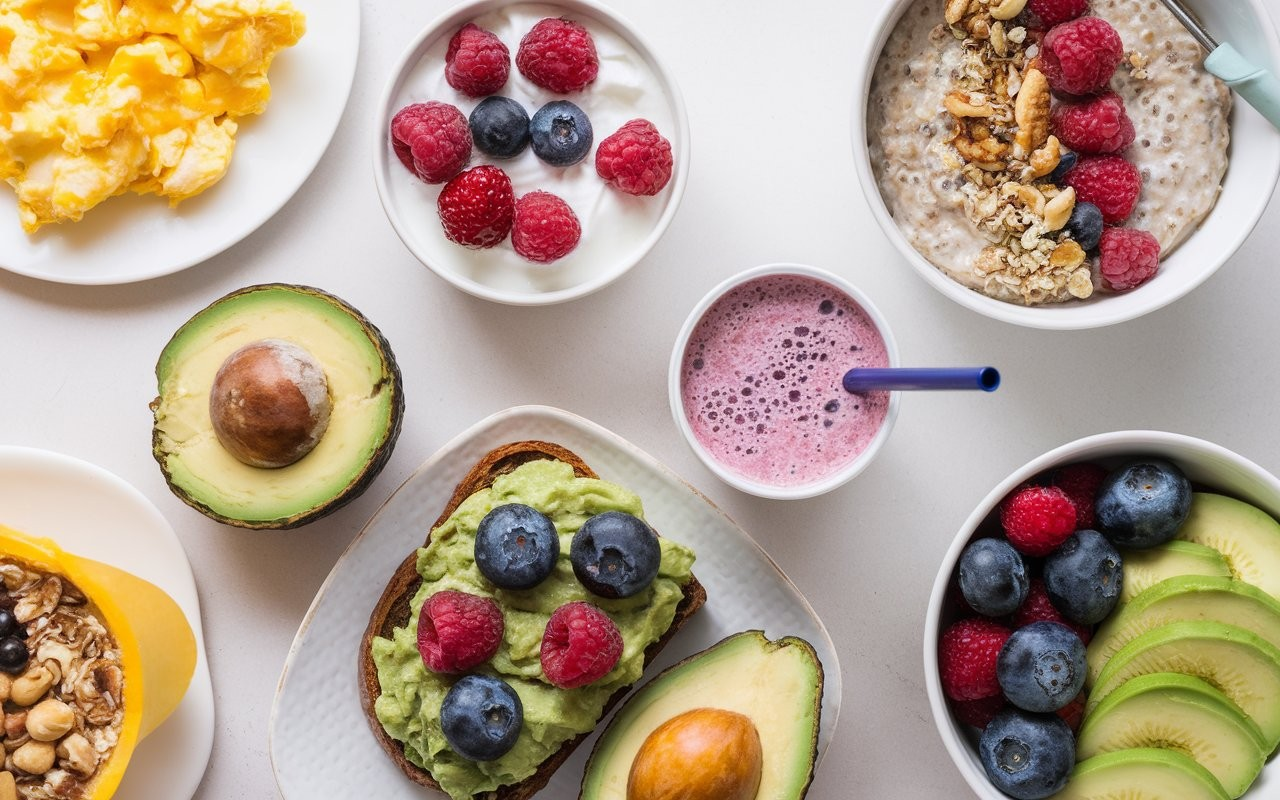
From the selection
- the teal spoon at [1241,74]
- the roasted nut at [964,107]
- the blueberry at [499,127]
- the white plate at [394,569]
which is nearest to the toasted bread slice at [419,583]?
the white plate at [394,569]

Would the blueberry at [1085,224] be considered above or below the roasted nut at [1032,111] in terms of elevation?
below

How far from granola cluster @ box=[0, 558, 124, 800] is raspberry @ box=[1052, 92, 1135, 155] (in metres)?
1.61

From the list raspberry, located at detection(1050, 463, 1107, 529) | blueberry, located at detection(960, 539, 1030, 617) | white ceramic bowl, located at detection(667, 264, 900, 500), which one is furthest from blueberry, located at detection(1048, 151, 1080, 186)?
blueberry, located at detection(960, 539, 1030, 617)

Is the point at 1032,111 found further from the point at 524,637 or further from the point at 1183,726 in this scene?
the point at 524,637

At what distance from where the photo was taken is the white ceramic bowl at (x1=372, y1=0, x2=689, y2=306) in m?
1.78

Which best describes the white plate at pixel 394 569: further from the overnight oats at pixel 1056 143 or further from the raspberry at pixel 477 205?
the overnight oats at pixel 1056 143

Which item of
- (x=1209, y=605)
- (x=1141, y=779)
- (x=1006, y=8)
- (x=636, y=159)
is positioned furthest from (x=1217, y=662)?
(x=636, y=159)

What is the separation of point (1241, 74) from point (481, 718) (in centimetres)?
143

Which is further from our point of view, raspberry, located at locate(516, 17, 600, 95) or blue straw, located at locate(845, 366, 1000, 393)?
raspberry, located at locate(516, 17, 600, 95)

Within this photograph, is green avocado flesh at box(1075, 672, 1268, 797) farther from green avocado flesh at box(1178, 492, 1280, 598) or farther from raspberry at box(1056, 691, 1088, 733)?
green avocado flesh at box(1178, 492, 1280, 598)

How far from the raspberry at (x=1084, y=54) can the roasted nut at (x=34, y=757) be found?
5.83 ft

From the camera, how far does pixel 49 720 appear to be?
158 cm

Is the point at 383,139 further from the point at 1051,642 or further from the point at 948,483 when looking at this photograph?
the point at 1051,642

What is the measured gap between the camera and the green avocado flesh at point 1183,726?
154 centimetres
